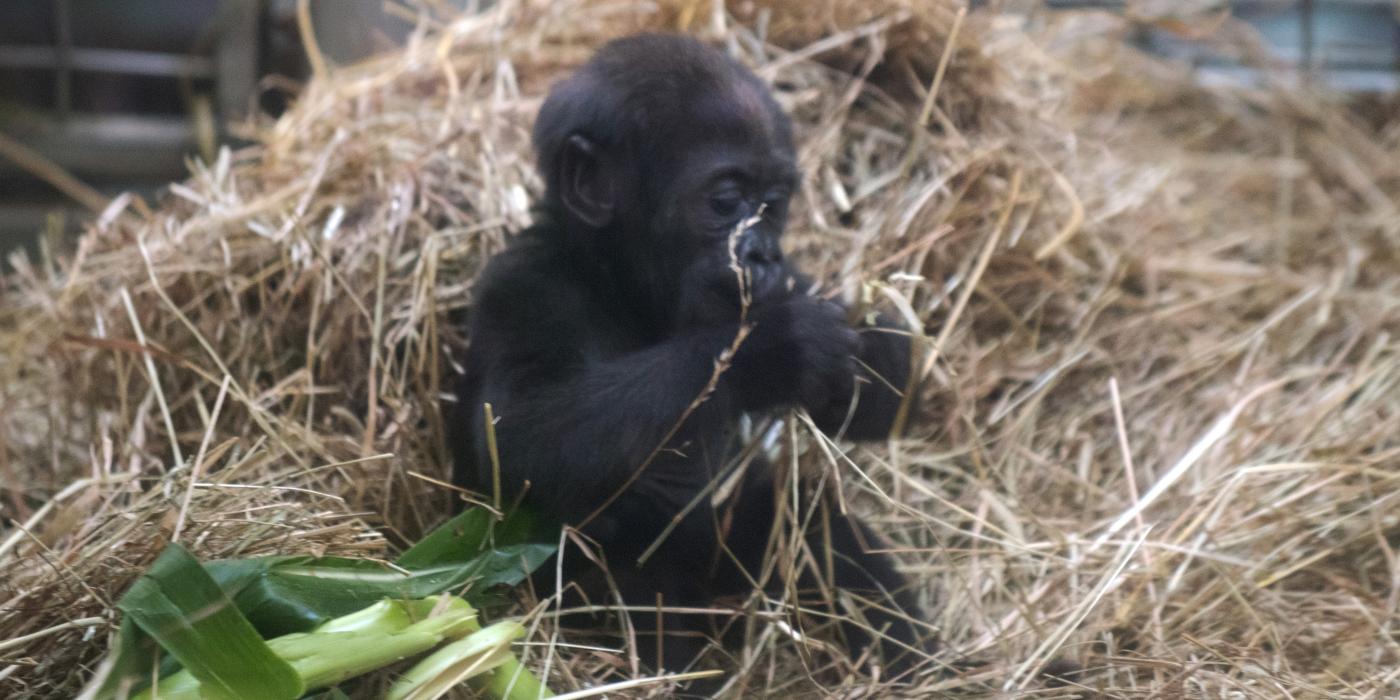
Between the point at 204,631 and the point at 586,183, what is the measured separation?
1335mm

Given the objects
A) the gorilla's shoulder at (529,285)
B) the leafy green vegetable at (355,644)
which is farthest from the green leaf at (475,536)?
the gorilla's shoulder at (529,285)

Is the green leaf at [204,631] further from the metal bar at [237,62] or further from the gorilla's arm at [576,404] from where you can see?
the metal bar at [237,62]

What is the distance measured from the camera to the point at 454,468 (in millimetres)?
2727

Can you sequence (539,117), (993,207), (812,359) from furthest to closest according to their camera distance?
1. (993,207)
2. (539,117)
3. (812,359)

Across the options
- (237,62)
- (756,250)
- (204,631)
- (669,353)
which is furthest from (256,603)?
(237,62)

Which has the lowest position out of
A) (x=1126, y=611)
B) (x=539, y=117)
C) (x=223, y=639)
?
(x=1126, y=611)

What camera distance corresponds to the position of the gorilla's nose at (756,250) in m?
2.57

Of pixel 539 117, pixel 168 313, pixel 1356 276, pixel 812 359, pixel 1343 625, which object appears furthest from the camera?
pixel 1356 276

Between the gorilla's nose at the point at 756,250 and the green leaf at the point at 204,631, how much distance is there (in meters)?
1.23

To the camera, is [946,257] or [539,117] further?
[946,257]

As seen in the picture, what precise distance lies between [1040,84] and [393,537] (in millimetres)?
2717

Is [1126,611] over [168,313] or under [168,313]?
under

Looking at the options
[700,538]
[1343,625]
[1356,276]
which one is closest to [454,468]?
[700,538]

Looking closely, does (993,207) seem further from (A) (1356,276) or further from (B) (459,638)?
(B) (459,638)
